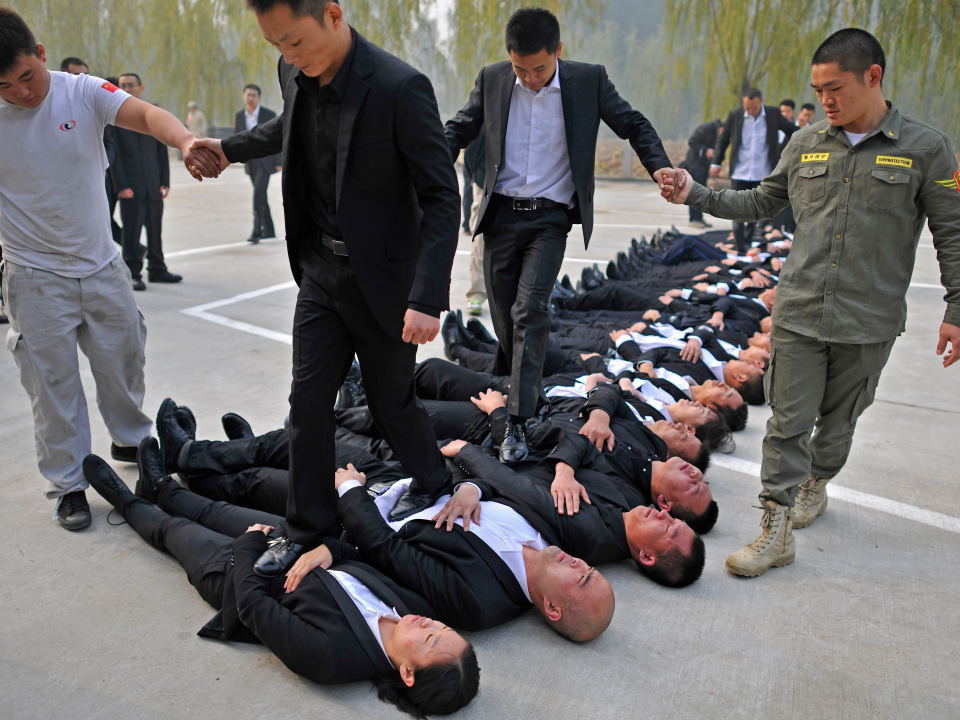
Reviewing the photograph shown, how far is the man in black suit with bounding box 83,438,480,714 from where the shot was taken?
77.1 inches

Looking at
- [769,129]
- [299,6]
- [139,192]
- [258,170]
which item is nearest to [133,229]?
[139,192]

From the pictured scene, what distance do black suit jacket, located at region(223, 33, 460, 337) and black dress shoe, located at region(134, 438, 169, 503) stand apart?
1267 millimetres

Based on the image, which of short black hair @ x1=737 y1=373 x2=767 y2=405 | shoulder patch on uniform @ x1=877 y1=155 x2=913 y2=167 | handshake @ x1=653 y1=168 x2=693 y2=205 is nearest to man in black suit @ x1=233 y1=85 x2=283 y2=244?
short black hair @ x1=737 y1=373 x2=767 y2=405

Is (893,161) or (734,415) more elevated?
(893,161)

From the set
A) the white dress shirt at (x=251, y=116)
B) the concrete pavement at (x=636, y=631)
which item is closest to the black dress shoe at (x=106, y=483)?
the concrete pavement at (x=636, y=631)

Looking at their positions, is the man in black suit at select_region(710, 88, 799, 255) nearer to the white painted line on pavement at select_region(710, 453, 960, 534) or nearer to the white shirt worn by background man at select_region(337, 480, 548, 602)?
the white painted line on pavement at select_region(710, 453, 960, 534)

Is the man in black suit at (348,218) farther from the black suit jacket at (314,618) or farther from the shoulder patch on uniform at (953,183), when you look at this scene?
the shoulder patch on uniform at (953,183)

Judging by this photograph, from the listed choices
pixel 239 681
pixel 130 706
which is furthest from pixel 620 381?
pixel 130 706

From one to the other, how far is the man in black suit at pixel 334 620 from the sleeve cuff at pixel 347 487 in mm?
192

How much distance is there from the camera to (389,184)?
2.16 m

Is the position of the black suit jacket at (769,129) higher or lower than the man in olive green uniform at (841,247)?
higher

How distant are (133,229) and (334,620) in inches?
223

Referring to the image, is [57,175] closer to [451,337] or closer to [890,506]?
[451,337]

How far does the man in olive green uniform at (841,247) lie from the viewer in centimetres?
250
